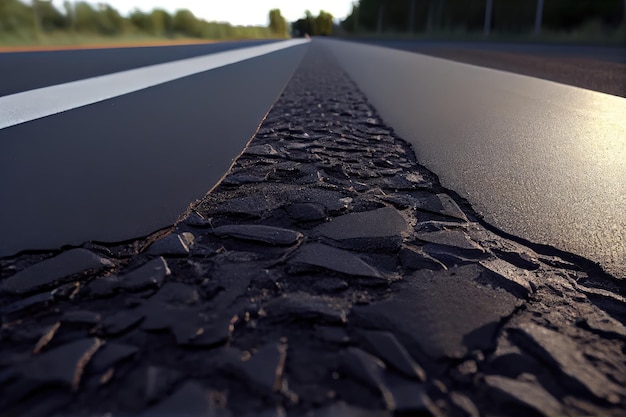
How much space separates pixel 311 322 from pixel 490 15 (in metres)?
47.5

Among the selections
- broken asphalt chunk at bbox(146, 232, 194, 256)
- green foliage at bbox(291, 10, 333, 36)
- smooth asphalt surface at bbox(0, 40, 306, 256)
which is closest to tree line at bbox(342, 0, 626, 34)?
smooth asphalt surface at bbox(0, 40, 306, 256)

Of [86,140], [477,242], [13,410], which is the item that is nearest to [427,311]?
[477,242]

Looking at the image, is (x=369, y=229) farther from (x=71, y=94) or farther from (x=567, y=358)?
(x=71, y=94)

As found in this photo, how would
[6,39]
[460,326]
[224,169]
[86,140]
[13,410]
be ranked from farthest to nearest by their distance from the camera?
[6,39] → [86,140] → [224,169] → [460,326] → [13,410]

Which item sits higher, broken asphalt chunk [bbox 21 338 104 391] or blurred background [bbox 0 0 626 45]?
blurred background [bbox 0 0 626 45]

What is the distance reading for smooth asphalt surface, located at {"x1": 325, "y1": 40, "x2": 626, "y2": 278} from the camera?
1.79 m

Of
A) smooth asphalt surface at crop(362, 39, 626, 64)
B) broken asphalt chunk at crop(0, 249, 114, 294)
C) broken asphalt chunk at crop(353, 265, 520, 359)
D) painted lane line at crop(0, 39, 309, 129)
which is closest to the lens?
broken asphalt chunk at crop(353, 265, 520, 359)

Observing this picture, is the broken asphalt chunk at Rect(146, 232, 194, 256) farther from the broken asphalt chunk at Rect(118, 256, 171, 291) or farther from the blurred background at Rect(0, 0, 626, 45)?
the blurred background at Rect(0, 0, 626, 45)

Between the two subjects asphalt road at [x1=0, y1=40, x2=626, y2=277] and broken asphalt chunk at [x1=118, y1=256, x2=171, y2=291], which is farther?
asphalt road at [x1=0, y1=40, x2=626, y2=277]

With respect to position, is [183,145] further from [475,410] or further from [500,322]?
[475,410]

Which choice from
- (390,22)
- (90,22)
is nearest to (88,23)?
(90,22)

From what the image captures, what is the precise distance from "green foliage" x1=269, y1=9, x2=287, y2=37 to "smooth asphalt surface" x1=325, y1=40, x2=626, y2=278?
7200 cm

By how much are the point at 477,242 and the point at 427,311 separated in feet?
1.73

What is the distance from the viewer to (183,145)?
2920 mm
